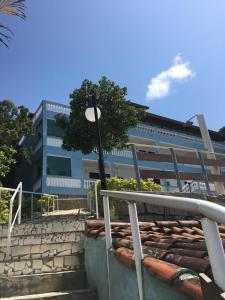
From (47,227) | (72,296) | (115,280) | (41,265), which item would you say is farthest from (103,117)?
(115,280)

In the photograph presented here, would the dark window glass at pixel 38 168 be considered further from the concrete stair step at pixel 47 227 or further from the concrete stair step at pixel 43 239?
the concrete stair step at pixel 43 239

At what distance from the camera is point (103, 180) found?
753cm

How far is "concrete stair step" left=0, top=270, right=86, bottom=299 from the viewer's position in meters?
4.28

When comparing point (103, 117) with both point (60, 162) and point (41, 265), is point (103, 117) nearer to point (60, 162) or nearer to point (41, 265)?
point (60, 162)

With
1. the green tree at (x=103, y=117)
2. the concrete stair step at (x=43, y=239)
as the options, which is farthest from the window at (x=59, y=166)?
the concrete stair step at (x=43, y=239)

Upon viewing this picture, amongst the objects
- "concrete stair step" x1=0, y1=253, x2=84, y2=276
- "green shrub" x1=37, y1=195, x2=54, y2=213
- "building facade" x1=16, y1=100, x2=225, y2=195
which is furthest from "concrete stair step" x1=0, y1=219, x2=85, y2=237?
"building facade" x1=16, y1=100, x2=225, y2=195

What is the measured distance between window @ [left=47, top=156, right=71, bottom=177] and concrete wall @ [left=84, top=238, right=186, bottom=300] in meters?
18.5

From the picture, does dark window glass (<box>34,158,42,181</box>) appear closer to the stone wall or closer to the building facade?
the building facade

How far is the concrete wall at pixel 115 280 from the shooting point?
6.83 ft

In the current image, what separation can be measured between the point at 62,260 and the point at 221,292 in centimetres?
392

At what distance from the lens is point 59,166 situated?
2356 cm

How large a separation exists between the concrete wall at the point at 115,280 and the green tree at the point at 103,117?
10062 mm

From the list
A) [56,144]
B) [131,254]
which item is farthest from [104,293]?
[56,144]

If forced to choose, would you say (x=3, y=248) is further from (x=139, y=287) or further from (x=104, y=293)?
(x=139, y=287)
